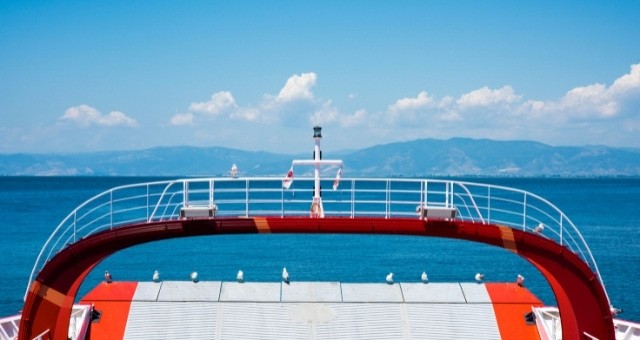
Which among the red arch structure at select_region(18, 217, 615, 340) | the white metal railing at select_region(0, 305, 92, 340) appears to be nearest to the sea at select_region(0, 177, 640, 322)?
the white metal railing at select_region(0, 305, 92, 340)

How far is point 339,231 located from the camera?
2133 centimetres

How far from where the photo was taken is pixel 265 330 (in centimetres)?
2862

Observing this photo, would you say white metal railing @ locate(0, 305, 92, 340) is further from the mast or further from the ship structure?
the mast

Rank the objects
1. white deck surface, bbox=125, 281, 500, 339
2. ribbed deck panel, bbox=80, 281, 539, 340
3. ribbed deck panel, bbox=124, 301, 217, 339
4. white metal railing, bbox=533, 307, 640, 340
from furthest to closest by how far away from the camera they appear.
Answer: white deck surface, bbox=125, 281, 500, 339 < ribbed deck panel, bbox=80, 281, 539, 340 < ribbed deck panel, bbox=124, 301, 217, 339 < white metal railing, bbox=533, 307, 640, 340

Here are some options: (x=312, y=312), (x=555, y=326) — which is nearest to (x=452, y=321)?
(x=555, y=326)

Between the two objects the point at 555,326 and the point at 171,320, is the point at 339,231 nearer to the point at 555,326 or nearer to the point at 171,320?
the point at 555,326

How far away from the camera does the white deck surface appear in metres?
28.1

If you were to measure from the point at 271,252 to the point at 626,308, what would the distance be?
34278 mm

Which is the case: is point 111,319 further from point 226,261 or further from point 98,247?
point 226,261

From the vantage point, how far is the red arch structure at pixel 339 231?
793 inches

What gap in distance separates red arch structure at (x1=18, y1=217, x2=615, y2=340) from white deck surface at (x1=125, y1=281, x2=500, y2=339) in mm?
6971

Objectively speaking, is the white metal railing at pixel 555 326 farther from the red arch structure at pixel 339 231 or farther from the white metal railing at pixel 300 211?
the red arch structure at pixel 339 231

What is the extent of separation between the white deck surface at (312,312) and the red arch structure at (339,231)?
697cm

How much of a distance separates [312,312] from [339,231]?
353 inches
